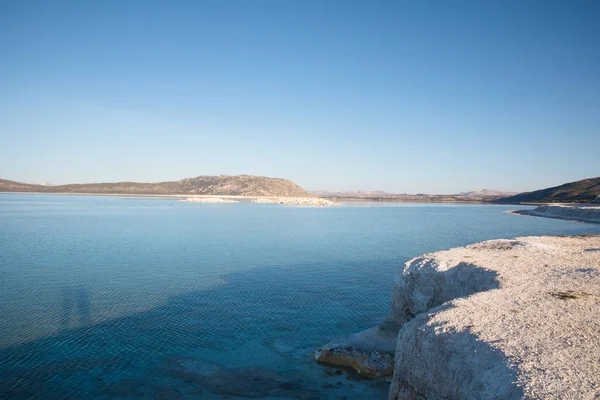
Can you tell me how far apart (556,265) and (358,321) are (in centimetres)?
825

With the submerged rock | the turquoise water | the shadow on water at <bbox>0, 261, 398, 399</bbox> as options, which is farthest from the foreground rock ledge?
the turquoise water

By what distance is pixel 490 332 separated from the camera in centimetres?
808

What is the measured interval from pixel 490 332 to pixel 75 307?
18173 millimetres

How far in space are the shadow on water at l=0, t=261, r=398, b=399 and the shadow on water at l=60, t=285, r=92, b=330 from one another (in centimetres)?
4

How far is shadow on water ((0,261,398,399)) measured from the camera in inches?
461

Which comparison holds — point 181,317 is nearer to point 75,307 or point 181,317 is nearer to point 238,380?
point 75,307

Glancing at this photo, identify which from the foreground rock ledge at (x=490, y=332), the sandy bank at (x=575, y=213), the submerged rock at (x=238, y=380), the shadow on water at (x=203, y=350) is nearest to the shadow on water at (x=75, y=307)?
the shadow on water at (x=203, y=350)

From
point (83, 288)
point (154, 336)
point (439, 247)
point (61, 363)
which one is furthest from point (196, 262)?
point (439, 247)

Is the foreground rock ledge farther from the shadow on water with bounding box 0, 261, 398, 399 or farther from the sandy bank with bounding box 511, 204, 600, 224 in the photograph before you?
the sandy bank with bounding box 511, 204, 600, 224

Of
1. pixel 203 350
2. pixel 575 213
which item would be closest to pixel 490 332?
pixel 203 350

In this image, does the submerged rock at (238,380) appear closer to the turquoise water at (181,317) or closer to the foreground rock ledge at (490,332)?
the turquoise water at (181,317)

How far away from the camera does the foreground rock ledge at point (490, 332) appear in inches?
256

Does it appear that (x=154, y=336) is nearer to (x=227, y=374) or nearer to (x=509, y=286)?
(x=227, y=374)

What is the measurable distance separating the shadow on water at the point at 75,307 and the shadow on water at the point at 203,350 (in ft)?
0.14
